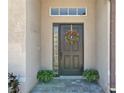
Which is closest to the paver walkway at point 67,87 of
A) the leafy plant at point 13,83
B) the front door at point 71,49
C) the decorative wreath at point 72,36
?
the front door at point 71,49


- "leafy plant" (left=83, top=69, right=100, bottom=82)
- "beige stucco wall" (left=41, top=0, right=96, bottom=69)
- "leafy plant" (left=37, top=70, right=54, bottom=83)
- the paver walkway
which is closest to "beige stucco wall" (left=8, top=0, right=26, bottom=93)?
the paver walkway

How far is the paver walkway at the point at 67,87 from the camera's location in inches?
261

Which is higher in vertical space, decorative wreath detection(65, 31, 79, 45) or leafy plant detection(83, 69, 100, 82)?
decorative wreath detection(65, 31, 79, 45)

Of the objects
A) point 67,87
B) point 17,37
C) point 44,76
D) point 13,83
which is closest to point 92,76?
point 67,87

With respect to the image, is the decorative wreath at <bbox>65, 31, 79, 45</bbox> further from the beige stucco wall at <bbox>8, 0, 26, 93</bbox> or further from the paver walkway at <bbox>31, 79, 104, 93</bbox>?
the beige stucco wall at <bbox>8, 0, 26, 93</bbox>

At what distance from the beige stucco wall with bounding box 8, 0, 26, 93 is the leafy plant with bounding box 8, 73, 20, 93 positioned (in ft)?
1.04

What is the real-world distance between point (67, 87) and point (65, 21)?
267 centimetres

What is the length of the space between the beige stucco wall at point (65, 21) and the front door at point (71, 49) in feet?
0.73

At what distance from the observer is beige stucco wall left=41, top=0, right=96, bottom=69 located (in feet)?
28.5

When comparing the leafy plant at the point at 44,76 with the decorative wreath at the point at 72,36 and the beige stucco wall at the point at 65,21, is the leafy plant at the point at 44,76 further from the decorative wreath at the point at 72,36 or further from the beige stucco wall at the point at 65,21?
the decorative wreath at the point at 72,36

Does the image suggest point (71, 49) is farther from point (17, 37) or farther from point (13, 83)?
point (13, 83)
